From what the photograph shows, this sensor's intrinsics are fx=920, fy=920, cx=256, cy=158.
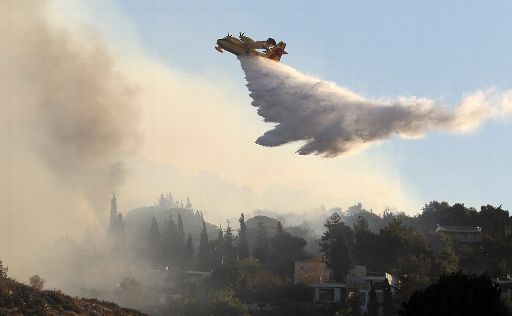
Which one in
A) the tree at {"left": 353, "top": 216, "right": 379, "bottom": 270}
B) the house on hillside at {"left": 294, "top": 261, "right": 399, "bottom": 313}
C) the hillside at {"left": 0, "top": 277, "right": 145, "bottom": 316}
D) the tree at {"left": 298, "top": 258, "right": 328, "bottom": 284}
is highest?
the tree at {"left": 353, "top": 216, "right": 379, "bottom": 270}

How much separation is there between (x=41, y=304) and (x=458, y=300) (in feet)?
123

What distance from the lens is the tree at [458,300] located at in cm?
6488

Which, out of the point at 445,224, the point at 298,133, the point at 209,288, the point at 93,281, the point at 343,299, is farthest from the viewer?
the point at 445,224

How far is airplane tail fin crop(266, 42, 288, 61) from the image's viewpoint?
8831 centimetres

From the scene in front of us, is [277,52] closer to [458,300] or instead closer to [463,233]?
[458,300]

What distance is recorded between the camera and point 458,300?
65.1 m

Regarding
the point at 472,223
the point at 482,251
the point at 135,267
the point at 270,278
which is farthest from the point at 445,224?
the point at 135,267

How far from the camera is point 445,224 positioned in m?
158

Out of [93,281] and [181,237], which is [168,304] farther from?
[181,237]

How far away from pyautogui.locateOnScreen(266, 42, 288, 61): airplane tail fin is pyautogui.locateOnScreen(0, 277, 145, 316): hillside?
2807cm

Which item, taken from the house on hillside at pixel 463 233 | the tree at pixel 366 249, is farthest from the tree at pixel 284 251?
the house on hillside at pixel 463 233

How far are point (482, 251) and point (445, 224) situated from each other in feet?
104

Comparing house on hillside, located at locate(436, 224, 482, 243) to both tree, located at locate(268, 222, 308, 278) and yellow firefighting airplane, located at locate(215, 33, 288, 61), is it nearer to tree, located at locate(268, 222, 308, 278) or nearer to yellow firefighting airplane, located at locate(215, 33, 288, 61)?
tree, located at locate(268, 222, 308, 278)

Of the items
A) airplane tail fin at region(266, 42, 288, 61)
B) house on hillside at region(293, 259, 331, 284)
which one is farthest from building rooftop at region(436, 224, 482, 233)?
airplane tail fin at region(266, 42, 288, 61)
